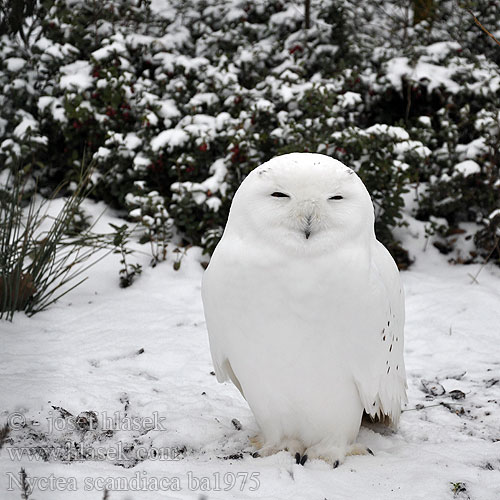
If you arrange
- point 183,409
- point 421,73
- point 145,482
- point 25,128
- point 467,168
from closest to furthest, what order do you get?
point 145,482, point 183,409, point 467,168, point 25,128, point 421,73

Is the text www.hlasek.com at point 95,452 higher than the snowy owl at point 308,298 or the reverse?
the reverse

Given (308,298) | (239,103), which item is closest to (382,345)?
(308,298)

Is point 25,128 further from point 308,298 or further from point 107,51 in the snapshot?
point 308,298

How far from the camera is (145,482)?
5.71ft

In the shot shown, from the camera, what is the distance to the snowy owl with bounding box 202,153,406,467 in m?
1.84

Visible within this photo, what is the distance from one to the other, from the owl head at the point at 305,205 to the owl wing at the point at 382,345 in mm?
187

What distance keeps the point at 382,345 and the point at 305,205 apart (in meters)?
0.59

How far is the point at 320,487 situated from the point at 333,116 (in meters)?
3.39

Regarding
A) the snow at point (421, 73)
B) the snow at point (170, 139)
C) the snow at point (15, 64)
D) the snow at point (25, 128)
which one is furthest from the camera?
the snow at point (15, 64)

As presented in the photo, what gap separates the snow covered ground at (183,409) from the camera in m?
1.81

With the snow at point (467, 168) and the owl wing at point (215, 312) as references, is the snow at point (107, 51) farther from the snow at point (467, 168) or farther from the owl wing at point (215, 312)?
the owl wing at point (215, 312)

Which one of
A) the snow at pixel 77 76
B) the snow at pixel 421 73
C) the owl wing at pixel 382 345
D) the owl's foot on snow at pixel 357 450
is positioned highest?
the snow at pixel 421 73

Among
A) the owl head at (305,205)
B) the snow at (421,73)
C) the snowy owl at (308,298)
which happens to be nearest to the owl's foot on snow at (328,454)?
the snowy owl at (308,298)

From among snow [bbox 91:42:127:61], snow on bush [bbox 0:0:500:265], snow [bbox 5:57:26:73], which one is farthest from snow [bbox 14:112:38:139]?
snow [bbox 91:42:127:61]
